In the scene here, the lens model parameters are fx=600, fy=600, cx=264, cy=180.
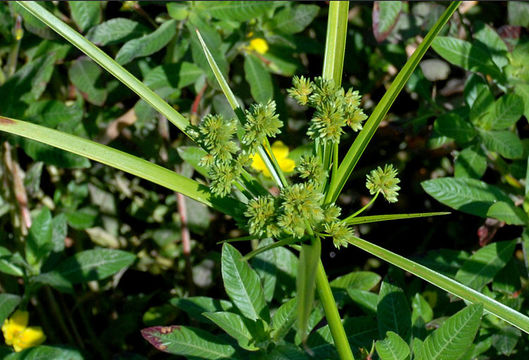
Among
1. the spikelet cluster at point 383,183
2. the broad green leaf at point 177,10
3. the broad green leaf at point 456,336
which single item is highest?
the broad green leaf at point 177,10

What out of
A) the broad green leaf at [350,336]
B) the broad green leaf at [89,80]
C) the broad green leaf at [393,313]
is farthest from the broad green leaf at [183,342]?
the broad green leaf at [89,80]

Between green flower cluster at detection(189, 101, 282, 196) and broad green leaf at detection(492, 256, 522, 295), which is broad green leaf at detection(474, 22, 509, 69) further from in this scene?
green flower cluster at detection(189, 101, 282, 196)

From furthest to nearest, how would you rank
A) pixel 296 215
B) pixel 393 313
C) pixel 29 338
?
pixel 29 338 → pixel 393 313 → pixel 296 215

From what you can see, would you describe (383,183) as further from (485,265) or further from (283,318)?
(485,265)

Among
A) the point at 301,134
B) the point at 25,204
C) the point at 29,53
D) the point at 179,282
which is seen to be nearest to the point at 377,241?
the point at 301,134

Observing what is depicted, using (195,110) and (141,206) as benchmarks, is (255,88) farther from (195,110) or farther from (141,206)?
(141,206)

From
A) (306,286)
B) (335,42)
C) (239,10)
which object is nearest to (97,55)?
(335,42)

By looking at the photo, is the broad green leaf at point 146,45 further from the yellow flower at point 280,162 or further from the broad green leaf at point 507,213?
the broad green leaf at point 507,213
